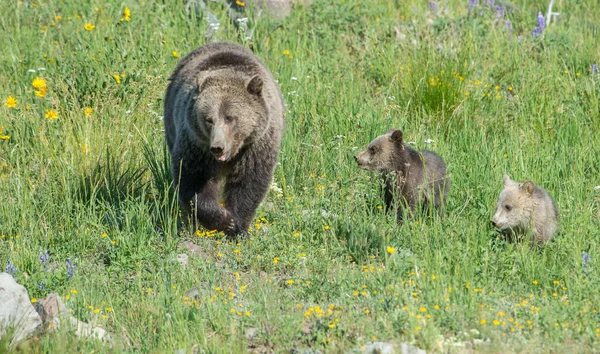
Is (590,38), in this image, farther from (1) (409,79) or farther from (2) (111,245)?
(2) (111,245)

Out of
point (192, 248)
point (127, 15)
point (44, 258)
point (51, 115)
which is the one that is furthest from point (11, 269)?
point (127, 15)

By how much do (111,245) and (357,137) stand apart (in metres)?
2.78

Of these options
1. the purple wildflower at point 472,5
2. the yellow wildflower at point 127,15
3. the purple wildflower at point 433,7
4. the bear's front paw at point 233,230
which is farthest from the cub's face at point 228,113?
the purple wildflower at point 433,7

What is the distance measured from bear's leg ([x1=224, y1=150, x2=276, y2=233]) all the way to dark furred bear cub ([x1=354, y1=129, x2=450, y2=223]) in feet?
2.77

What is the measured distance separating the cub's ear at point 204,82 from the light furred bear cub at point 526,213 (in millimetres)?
2417

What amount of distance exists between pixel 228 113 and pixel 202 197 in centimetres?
73

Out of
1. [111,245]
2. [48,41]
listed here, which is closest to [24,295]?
[111,245]

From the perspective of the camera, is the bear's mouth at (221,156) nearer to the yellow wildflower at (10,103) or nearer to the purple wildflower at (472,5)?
the yellow wildflower at (10,103)

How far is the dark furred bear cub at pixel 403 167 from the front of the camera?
7.04 meters

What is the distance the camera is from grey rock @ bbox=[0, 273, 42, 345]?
16.0 feet

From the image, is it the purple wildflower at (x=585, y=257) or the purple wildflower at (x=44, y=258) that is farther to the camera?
the purple wildflower at (x=44, y=258)

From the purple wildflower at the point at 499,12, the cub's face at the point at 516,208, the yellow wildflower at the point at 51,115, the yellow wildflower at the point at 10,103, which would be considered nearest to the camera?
the cub's face at the point at 516,208

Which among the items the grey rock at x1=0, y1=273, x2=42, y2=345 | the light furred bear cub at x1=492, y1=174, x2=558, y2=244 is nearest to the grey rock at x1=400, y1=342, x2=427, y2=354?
the light furred bear cub at x1=492, y1=174, x2=558, y2=244

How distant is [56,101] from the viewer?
8.43m
